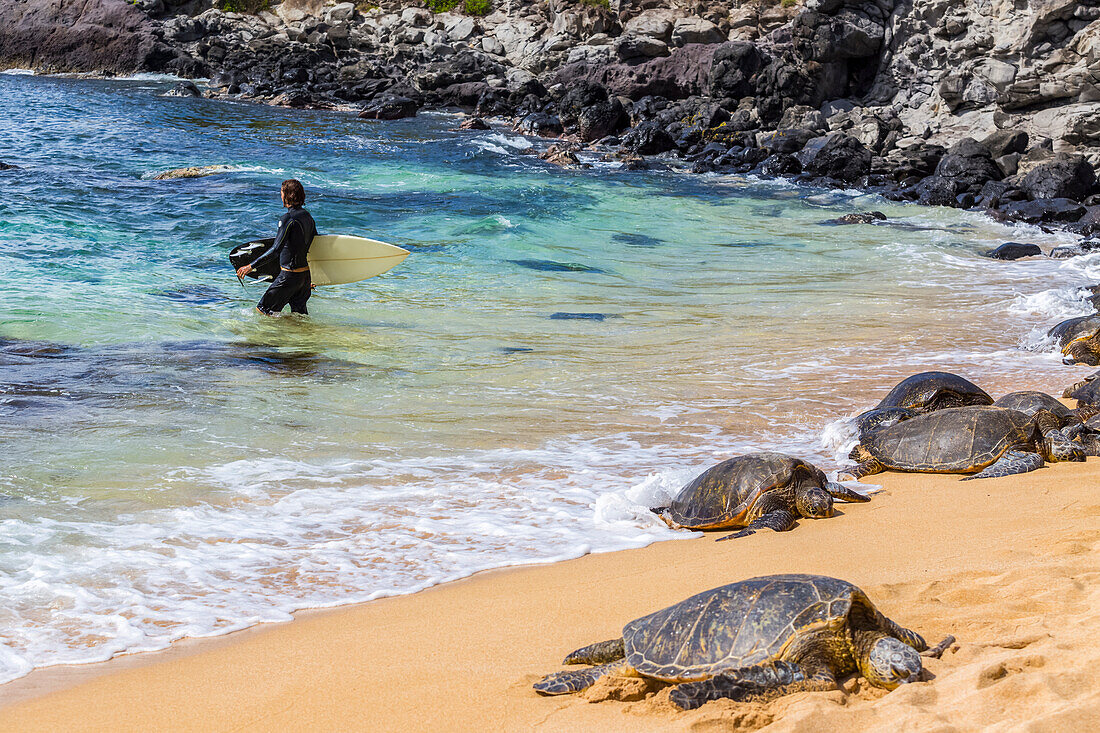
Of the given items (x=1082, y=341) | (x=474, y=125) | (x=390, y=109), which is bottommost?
(x=1082, y=341)

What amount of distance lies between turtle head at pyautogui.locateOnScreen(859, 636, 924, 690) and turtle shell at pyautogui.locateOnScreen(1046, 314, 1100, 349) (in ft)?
23.2

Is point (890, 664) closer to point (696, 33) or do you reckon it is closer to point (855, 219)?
point (855, 219)

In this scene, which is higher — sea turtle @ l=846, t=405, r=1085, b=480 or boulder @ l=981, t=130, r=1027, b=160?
boulder @ l=981, t=130, r=1027, b=160

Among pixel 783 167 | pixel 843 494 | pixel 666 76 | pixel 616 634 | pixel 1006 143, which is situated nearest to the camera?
pixel 616 634

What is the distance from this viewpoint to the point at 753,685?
112 inches

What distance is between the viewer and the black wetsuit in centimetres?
990

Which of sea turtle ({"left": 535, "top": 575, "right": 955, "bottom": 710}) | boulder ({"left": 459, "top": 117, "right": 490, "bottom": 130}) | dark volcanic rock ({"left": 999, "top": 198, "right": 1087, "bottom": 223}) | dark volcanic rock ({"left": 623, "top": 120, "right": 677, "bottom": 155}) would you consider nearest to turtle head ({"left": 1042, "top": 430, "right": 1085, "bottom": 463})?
sea turtle ({"left": 535, "top": 575, "right": 955, "bottom": 710})

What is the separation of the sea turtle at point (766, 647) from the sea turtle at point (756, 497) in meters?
1.71

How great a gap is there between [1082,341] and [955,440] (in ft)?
12.4

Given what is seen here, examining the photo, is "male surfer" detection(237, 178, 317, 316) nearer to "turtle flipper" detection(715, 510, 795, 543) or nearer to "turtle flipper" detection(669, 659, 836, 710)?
"turtle flipper" detection(715, 510, 795, 543)

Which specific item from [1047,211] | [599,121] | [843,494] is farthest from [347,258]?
[599,121]

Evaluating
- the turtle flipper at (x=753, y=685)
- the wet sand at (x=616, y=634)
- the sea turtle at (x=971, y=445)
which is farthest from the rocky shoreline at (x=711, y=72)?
the turtle flipper at (x=753, y=685)

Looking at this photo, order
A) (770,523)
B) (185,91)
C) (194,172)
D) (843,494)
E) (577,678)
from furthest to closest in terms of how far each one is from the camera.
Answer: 1. (185,91)
2. (194,172)
3. (843,494)
4. (770,523)
5. (577,678)

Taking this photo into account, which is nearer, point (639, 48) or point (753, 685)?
point (753, 685)
